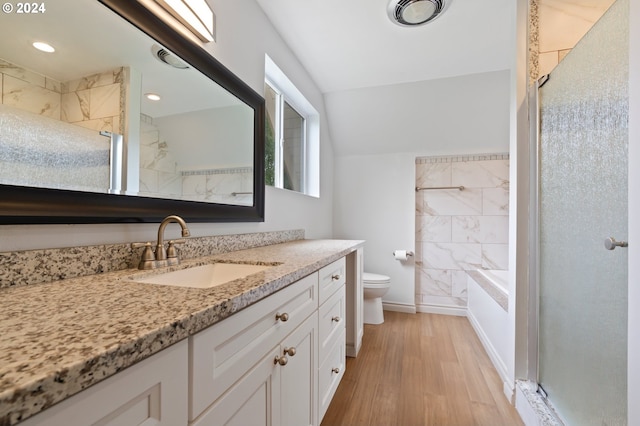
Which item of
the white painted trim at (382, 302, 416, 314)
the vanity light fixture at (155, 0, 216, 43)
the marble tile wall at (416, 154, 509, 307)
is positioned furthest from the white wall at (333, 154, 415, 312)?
the vanity light fixture at (155, 0, 216, 43)

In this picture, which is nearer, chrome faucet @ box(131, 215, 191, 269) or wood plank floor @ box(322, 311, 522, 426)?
chrome faucet @ box(131, 215, 191, 269)

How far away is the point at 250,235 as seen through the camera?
1.62m

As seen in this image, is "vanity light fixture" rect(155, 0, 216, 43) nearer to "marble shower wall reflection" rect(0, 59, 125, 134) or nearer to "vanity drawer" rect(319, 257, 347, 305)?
"marble shower wall reflection" rect(0, 59, 125, 134)

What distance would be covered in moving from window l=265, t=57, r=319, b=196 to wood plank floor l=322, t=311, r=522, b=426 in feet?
4.68

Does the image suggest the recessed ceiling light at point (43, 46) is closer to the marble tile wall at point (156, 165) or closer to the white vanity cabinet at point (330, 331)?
the marble tile wall at point (156, 165)

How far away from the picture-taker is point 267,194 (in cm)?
187

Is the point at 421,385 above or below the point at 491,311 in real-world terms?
below

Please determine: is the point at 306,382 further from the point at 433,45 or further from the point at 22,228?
the point at 433,45

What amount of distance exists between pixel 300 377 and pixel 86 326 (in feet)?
2.55

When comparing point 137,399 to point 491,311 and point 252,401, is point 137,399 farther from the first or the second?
point 491,311

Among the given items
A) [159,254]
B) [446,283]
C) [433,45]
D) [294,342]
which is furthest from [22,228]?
[446,283]

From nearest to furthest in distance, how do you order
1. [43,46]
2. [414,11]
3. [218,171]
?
1. [43,46]
2. [218,171]
3. [414,11]

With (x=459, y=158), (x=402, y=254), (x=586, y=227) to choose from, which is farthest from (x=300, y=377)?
(x=459, y=158)

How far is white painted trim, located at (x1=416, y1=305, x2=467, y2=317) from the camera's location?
2982mm
